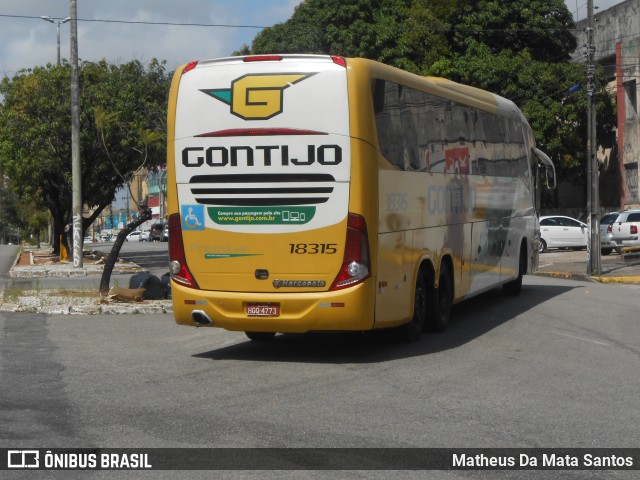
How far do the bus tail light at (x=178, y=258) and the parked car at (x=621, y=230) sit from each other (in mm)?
24219

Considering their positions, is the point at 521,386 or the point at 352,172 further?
the point at 352,172

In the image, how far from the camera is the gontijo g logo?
11781mm

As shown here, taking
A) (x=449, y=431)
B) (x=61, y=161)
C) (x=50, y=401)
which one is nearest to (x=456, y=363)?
(x=449, y=431)

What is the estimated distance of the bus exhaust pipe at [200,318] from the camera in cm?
1212

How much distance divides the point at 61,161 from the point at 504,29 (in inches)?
774

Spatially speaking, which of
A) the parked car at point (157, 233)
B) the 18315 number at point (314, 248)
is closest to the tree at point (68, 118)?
the 18315 number at point (314, 248)

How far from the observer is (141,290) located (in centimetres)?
1888

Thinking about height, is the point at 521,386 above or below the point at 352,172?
below

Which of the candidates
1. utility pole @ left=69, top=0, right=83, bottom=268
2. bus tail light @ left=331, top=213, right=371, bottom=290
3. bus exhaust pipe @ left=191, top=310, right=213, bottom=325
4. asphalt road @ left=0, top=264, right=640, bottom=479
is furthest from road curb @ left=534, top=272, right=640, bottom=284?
bus exhaust pipe @ left=191, top=310, right=213, bottom=325

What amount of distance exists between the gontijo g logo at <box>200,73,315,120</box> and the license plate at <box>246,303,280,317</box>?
2.15 metres

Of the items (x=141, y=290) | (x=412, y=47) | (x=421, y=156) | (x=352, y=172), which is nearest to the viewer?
(x=352, y=172)

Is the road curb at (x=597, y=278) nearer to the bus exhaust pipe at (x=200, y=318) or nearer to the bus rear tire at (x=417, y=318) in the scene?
the bus rear tire at (x=417, y=318)

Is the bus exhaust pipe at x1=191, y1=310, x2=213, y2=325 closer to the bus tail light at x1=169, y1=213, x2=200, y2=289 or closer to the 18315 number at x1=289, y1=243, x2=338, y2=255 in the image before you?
the bus tail light at x1=169, y1=213, x2=200, y2=289

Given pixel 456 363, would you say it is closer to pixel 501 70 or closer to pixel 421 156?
pixel 421 156
